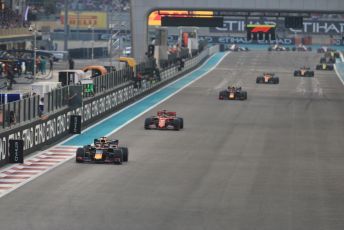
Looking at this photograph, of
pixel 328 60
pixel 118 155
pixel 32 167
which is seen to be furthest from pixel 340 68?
pixel 32 167

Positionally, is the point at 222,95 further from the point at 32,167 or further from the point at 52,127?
the point at 32,167

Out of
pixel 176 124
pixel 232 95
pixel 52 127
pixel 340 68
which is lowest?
pixel 176 124

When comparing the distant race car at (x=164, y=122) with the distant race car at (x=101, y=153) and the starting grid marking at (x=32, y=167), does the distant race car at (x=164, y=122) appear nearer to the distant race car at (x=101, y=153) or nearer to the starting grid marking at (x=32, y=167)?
the starting grid marking at (x=32, y=167)

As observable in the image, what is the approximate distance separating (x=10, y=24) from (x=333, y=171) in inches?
2820

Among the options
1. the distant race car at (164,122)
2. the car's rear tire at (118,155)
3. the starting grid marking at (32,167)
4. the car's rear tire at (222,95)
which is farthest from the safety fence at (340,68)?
the car's rear tire at (118,155)

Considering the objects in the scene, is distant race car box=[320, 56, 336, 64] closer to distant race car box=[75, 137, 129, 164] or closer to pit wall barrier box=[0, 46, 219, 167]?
pit wall barrier box=[0, 46, 219, 167]

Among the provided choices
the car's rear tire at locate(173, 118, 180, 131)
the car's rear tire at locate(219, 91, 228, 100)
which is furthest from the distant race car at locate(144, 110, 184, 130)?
the car's rear tire at locate(219, 91, 228, 100)

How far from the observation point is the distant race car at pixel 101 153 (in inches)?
1564

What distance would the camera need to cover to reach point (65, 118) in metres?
49.7

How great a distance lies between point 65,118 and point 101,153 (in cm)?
1026

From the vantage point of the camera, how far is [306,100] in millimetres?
77375

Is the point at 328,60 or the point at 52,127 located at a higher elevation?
the point at 328,60

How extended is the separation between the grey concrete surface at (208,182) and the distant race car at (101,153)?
1.80ft

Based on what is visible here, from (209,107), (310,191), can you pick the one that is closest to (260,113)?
(209,107)
